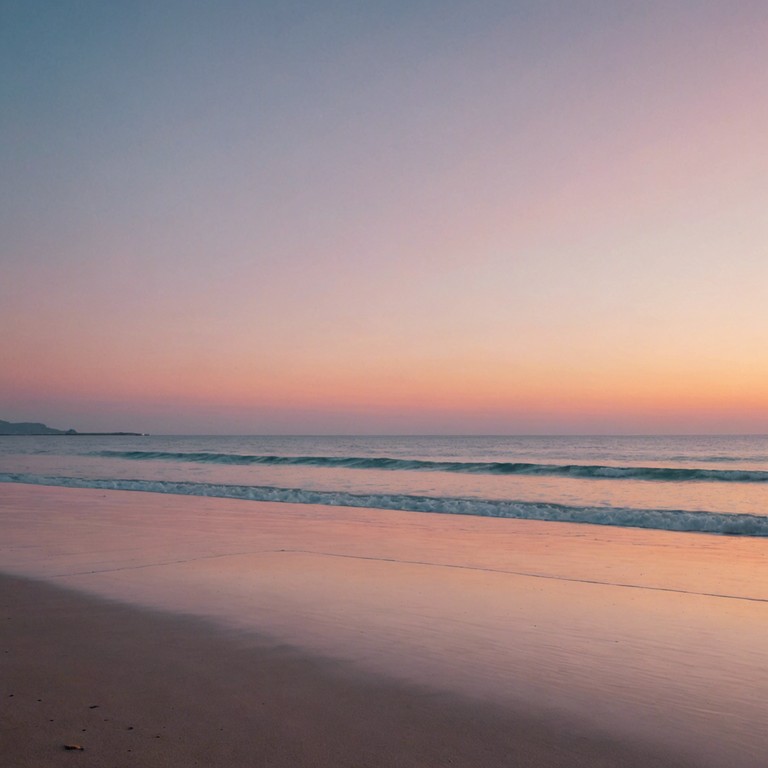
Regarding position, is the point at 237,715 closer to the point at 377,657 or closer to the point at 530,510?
the point at 377,657

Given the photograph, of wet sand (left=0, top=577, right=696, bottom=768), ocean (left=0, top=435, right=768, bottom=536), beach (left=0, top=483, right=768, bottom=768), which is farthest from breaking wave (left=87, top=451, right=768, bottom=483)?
wet sand (left=0, top=577, right=696, bottom=768)

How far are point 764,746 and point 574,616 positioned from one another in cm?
280

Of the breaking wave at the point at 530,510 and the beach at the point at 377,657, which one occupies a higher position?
the beach at the point at 377,657

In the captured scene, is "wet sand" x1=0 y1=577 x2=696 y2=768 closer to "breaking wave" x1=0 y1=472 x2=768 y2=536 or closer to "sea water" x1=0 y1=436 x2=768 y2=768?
"sea water" x1=0 y1=436 x2=768 y2=768

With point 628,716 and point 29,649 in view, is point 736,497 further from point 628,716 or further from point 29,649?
point 29,649

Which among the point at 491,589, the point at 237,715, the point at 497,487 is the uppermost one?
the point at 237,715

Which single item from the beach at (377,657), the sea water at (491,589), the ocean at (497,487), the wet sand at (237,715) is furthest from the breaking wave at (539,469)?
the wet sand at (237,715)

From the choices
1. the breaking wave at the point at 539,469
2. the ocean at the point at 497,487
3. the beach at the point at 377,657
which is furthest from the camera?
the breaking wave at the point at 539,469

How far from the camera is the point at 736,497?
2317 cm

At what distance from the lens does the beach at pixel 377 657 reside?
3404 millimetres

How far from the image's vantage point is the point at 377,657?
16.0 feet

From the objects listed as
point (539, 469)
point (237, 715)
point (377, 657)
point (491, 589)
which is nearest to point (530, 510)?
point (491, 589)

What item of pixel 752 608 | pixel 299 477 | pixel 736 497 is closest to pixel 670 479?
pixel 736 497

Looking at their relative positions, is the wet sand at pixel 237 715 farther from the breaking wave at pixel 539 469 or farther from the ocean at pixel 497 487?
the breaking wave at pixel 539 469
